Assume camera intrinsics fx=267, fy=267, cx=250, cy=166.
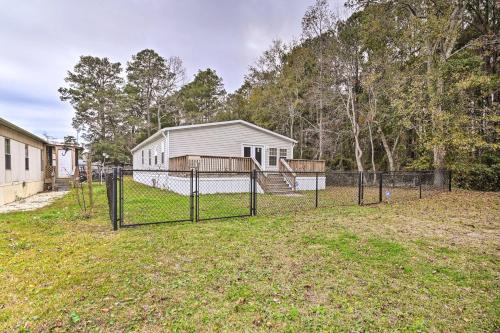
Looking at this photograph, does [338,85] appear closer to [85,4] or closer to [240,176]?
[240,176]

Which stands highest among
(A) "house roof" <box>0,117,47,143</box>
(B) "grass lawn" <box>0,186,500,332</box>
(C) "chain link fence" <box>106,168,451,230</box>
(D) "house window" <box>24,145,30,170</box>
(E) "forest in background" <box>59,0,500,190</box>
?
(E) "forest in background" <box>59,0,500,190</box>

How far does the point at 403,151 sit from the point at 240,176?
14.9 meters

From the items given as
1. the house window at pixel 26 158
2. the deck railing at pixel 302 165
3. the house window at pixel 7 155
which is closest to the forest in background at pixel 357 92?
the deck railing at pixel 302 165

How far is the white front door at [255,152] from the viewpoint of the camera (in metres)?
15.7

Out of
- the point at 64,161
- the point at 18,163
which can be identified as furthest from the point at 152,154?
the point at 64,161

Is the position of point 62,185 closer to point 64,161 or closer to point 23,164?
point 23,164

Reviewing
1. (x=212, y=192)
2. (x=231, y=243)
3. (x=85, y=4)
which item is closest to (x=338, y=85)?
(x=212, y=192)

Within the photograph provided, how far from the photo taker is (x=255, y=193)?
23.1 ft

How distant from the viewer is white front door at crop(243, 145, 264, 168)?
15.7 metres

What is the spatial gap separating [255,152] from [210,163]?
447 centimetres

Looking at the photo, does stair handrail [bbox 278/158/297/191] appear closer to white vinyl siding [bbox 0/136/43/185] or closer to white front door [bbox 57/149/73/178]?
white vinyl siding [bbox 0/136/43/185]

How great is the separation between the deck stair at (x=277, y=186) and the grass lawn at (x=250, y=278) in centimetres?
658

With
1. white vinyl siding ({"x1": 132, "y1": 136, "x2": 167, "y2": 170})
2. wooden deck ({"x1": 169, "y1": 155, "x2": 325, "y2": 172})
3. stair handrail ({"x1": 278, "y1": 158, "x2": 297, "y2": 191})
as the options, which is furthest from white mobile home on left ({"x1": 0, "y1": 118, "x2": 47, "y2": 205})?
stair handrail ({"x1": 278, "y1": 158, "x2": 297, "y2": 191})

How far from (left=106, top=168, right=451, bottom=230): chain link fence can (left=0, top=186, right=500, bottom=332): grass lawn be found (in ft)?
4.84
